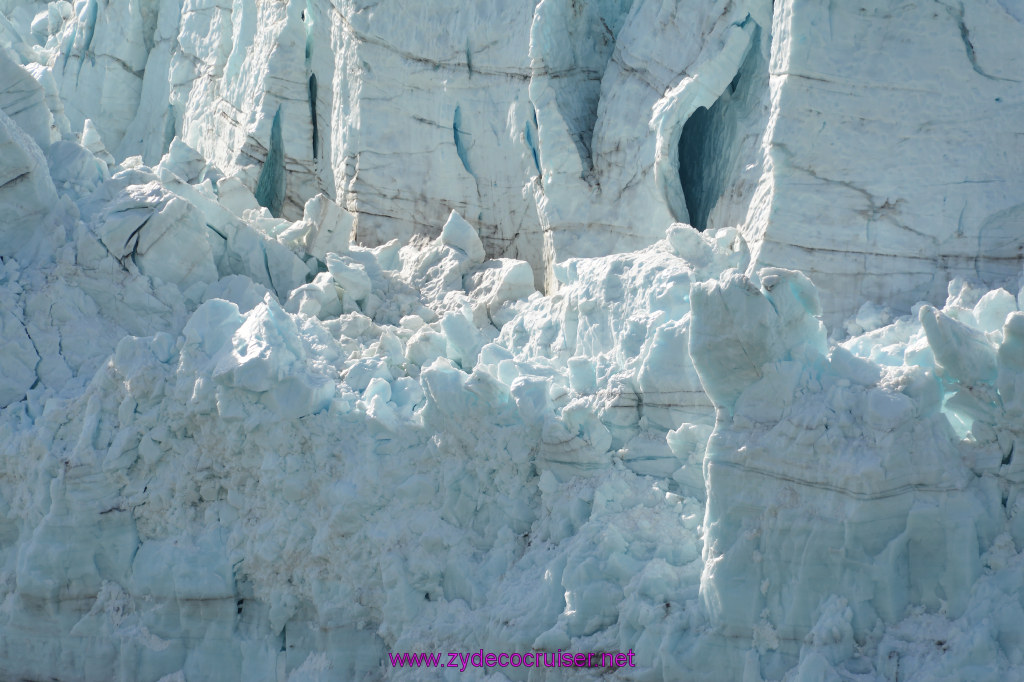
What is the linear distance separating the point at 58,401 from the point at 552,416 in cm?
282

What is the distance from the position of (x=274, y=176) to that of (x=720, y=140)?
13.7 ft

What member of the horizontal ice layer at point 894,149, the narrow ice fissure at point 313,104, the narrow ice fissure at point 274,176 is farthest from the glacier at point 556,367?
the narrow ice fissure at point 274,176

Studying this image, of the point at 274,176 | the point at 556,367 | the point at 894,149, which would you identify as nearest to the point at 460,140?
the point at 274,176

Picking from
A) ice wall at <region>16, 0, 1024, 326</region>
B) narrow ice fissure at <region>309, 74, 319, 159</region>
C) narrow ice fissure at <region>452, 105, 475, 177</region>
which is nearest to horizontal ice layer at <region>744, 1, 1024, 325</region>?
ice wall at <region>16, 0, 1024, 326</region>

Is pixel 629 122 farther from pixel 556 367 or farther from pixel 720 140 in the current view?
pixel 556 367

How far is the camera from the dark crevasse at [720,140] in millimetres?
7125

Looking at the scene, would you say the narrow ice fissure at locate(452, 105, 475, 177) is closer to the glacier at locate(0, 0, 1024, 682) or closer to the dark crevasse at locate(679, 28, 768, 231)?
the glacier at locate(0, 0, 1024, 682)

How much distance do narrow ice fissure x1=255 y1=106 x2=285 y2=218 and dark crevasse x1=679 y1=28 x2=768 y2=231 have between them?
3.65m

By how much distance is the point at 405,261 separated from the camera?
845 cm

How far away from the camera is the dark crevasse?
7125mm

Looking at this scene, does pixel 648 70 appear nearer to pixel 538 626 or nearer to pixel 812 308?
pixel 812 308

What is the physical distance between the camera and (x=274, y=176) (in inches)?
395

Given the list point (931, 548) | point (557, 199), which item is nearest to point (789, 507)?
point (931, 548)

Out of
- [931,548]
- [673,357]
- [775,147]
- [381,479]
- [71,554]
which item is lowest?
[71,554]
